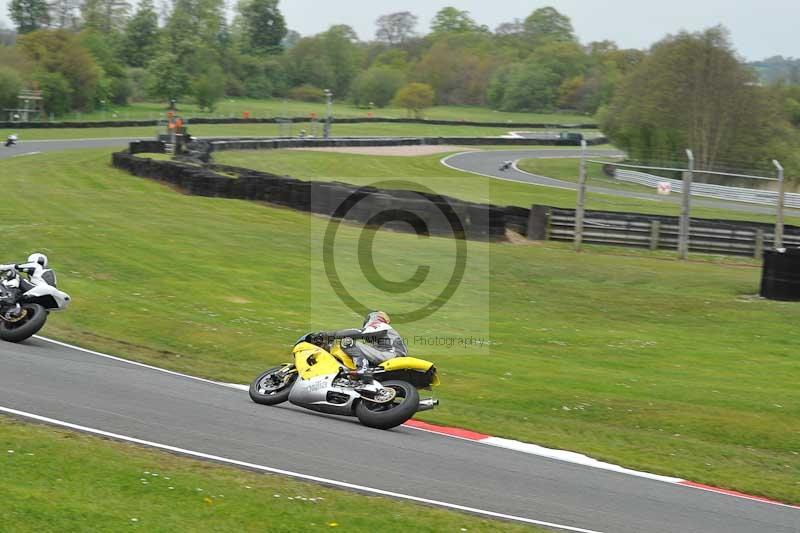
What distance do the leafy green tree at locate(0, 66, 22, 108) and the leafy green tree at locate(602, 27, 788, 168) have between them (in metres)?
43.8

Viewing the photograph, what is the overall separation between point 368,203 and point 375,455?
1819cm

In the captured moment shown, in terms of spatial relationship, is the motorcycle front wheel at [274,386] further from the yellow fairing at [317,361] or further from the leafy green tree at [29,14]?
the leafy green tree at [29,14]

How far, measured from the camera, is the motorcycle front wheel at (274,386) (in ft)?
35.9

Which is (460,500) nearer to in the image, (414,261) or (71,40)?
(414,261)

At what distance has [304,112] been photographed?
113312 mm

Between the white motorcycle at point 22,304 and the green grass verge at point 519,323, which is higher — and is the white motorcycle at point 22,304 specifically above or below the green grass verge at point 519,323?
above

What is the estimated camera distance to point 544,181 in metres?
54.6

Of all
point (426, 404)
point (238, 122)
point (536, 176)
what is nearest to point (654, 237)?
point (426, 404)

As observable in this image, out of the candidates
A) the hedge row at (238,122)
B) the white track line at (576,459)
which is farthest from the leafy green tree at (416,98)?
the white track line at (576,459)

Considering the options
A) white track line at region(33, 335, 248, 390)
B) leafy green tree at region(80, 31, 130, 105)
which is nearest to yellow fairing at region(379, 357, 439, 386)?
white track line at region(33, 335, 248, 390)

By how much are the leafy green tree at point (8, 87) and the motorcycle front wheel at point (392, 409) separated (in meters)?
71.2

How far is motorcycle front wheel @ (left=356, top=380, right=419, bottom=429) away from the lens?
10.1 meters

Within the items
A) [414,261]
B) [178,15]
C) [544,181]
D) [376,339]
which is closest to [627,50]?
[178,15]

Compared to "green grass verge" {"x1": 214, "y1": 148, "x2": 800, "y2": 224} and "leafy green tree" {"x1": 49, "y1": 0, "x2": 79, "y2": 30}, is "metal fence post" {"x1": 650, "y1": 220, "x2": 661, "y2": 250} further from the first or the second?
"leafy green tree" {"x1": 49, "y1": 0, "x2": 79, "y2": 30}
